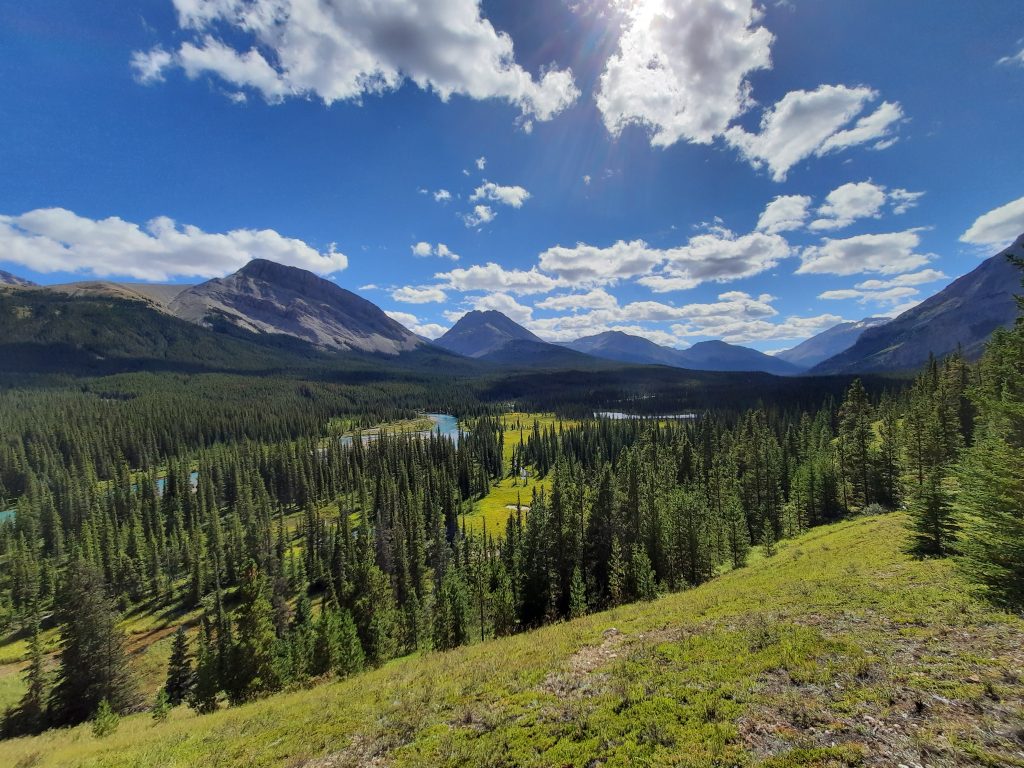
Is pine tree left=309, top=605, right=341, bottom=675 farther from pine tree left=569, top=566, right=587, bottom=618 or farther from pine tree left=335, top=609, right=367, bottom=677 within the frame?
pine tree left=569, top=566, right=587, bottom=618

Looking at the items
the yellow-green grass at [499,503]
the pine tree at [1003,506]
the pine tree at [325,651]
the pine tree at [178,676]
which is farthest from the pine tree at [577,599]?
the yellow-green grass at [499,503]

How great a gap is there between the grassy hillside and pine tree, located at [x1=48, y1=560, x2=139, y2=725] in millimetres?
25732

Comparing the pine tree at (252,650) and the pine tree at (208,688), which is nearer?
the pine tree at (252,650)

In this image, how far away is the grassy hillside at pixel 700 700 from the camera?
1166 cm

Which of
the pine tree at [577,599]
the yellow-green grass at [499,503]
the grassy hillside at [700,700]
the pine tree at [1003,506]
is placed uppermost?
the pine tree at [1003,506]

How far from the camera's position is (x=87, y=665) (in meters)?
47.5

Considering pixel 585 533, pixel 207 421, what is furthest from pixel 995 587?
pixel 207 421

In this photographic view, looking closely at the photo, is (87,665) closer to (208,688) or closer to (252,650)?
(208,688)

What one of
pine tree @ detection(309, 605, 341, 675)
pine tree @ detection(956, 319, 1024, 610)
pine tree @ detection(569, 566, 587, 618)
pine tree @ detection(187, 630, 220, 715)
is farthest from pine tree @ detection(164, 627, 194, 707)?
pine tree @ detection(956, 319, 1024, 610)

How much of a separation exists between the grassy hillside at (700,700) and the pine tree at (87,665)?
1013 inches

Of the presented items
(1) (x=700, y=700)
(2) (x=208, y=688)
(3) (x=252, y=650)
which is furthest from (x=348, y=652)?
(1) (x=700, y=700)

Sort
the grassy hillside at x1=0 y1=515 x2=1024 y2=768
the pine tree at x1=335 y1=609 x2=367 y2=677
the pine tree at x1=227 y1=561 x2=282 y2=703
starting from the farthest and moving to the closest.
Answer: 1. the pine tree at x1=335 y1=609 x2=367 y2=677
2. the pine tree at x1=227 y1=561 x2=282 y2=703
3. the grassy hillside at x1=0 y1=515 x2=1024 y2=768

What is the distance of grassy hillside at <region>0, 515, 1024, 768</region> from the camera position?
1166cm

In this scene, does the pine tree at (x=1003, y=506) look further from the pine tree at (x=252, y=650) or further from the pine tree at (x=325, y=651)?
the pine tree at (x=252, y=650)
